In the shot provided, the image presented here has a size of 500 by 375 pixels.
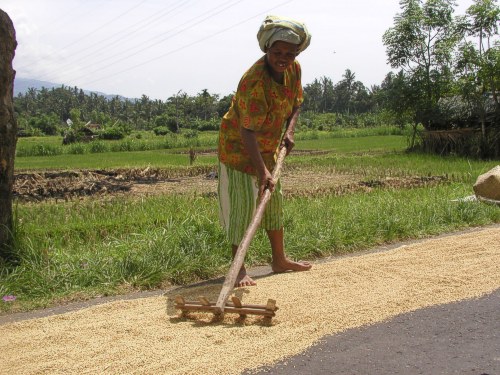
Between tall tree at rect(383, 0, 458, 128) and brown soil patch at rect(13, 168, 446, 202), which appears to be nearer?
brown soil patch at rect(13, 168, 446, 202)

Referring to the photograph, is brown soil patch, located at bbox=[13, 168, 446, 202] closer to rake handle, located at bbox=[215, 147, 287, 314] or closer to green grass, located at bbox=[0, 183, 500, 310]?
green grass, located at bbox=[0, 183, 500, 310]

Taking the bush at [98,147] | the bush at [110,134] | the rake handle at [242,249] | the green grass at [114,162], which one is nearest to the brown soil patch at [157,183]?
the green grass at [114,162]

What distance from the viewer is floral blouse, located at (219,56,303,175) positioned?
3326mm

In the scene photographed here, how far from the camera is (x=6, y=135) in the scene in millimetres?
3865

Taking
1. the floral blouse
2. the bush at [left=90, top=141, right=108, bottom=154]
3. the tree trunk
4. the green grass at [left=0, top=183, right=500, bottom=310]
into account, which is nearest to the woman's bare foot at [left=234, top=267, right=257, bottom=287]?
the green grass at [left=0, top=183, right=500, bottom=310]

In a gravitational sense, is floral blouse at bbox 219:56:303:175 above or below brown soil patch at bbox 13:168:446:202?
above

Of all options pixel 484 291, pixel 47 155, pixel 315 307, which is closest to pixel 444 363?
pixel 315 307

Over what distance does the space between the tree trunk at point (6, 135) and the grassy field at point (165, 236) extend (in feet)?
0.38

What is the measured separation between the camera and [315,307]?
9.78 feet

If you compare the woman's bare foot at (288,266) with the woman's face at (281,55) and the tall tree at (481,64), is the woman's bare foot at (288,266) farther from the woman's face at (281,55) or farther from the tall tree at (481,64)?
the tall tree at (481,64)

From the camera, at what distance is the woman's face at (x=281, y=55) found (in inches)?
128

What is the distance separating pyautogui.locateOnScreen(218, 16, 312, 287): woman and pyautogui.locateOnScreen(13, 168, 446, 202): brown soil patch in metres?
4.31

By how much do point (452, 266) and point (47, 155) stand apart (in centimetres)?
2054

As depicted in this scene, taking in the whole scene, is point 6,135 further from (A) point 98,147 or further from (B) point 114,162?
(A) point 98,147
